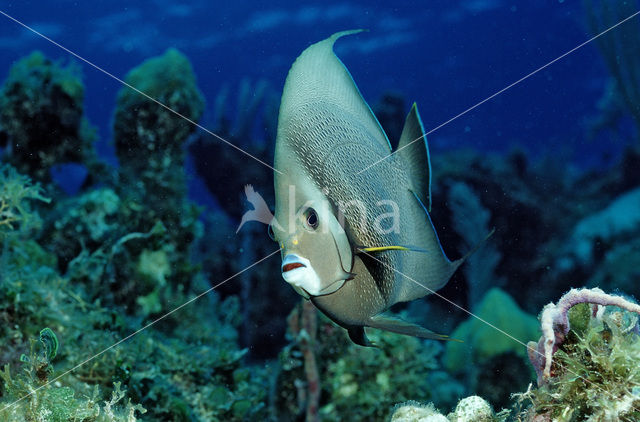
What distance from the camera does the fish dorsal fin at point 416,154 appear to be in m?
1.34

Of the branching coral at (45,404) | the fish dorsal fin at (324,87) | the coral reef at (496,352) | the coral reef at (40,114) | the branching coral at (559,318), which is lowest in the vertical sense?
the coral reef at (496,352)

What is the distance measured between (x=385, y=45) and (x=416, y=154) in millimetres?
25116

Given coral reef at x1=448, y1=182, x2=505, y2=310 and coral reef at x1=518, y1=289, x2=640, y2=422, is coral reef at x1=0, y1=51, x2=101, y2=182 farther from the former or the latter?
coral reef at x1=518, y1=289, x2=640, y2=422

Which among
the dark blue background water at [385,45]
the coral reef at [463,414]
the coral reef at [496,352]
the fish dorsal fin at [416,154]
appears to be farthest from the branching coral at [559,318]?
the dark blue background water at [385,45]

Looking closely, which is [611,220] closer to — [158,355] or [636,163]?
[636,163]

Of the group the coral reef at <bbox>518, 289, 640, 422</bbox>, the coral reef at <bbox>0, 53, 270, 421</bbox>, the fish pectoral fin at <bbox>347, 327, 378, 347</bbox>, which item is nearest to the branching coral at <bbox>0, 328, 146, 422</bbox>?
the coral reef at <bbox>0, 53, 270, 421</bbox>

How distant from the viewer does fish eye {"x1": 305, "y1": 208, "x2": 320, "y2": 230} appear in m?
1.16

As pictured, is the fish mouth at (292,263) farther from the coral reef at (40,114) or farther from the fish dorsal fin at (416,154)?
the coral reef at (40,114)

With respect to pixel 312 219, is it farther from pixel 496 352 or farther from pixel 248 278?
pixel 248 278

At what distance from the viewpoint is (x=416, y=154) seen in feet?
4.49

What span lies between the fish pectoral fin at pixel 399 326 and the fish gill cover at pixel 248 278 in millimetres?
63

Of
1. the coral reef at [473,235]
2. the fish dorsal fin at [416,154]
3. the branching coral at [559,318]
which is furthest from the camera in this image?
the coral reef at [473,235]

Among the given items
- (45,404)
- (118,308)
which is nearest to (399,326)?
(45,404)

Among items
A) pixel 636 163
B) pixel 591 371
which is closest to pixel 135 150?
pixel 591 371
